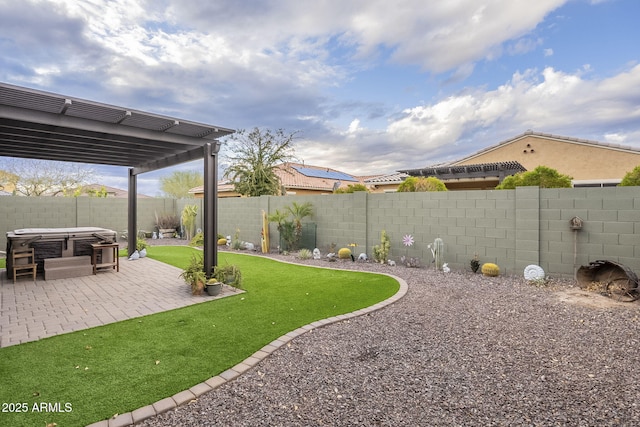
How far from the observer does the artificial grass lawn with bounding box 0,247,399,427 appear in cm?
248

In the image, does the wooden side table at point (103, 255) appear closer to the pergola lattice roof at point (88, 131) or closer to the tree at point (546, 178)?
the pergola lattice roof at point (88, 131)

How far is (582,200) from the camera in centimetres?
602

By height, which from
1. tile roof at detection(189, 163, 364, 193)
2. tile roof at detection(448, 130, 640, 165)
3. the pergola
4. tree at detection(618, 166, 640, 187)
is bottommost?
tree at detection(618, 166, 640, 187)

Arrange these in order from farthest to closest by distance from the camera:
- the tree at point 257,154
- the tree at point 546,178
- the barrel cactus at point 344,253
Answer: the tree at point 257,154 < the barrel cactus at point 344,253 < the tree at point 546,178

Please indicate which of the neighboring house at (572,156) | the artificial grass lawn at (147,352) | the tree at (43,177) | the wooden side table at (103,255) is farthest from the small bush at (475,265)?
the tree at (43,177)

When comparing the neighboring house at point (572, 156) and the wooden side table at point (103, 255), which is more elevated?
the neighboring house at point (572, 156)

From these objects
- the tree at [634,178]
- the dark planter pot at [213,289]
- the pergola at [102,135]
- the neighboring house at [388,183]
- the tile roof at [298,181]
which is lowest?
the dark planter pot at [213,289]

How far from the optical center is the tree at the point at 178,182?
3484 cm

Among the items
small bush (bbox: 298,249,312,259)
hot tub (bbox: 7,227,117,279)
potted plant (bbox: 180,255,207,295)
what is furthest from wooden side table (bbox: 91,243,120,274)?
small bush (bbox: 298,249,312,259)

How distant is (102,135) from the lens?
550 cm

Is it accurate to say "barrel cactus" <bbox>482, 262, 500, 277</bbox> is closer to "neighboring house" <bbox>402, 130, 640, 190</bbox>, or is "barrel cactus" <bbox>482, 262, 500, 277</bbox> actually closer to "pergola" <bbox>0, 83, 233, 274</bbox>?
"pergola" <bbox>0, 83, 233, 274</bbox>

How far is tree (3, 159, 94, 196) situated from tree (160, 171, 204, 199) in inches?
424

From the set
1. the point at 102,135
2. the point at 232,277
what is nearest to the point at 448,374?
the point at 232,277

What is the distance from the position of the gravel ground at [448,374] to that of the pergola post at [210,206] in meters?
2.93
